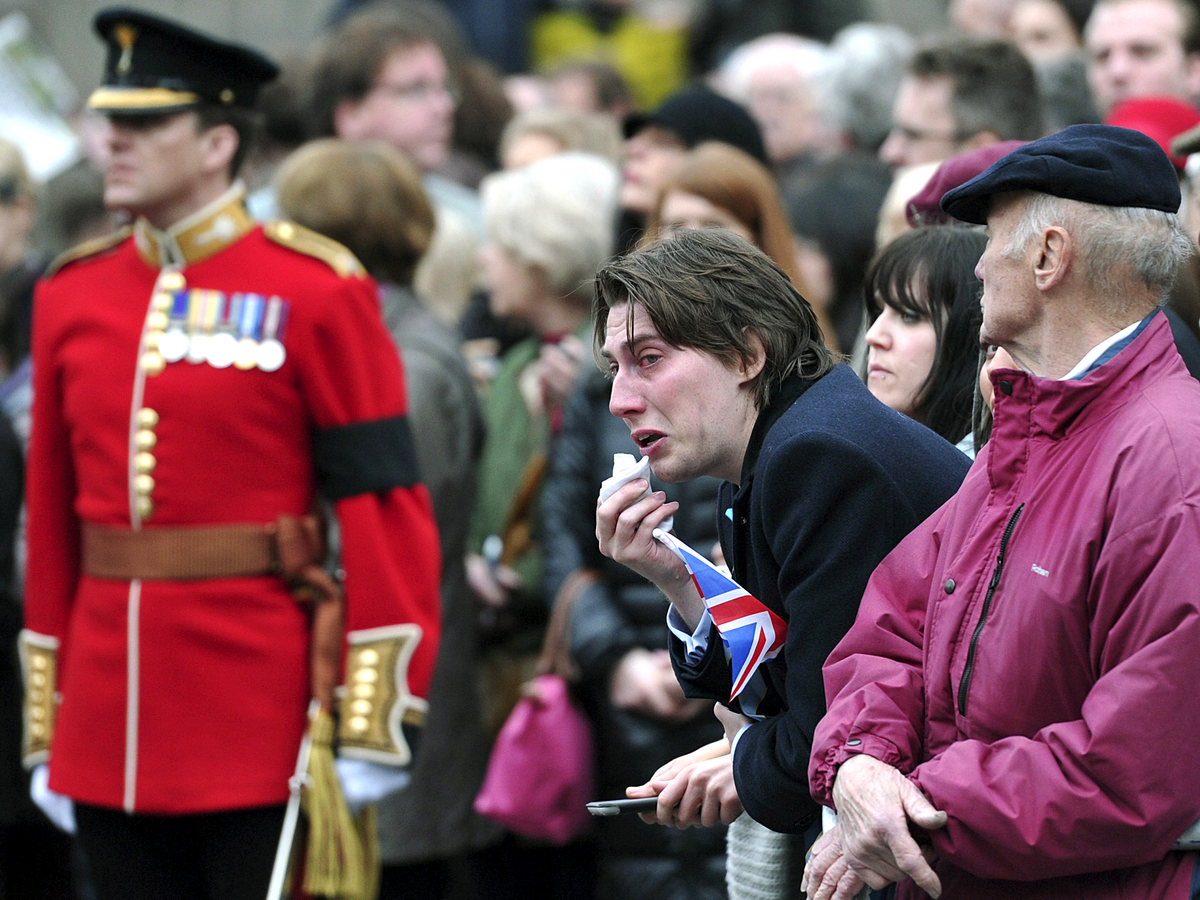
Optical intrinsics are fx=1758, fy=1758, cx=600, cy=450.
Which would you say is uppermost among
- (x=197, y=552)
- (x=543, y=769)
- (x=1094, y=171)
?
(x=1094, y=171)

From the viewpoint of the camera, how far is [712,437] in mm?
2707

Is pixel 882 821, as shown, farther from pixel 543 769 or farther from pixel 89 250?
pixel 89 250

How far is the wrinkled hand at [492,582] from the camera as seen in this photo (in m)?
5.14

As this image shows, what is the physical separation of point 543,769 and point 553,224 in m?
1.72

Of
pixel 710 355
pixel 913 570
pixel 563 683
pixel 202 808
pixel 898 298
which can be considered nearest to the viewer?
pixel 913 570

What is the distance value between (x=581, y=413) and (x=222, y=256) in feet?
3.81

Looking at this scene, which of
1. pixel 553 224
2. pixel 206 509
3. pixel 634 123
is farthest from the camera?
pixel 634 123

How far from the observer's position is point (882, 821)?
7.37 ft

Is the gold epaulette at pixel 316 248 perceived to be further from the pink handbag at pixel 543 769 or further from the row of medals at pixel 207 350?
the pink handbag at pixel 543 769

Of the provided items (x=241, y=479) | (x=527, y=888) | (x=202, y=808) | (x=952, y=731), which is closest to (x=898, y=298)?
(x=952, y=731)

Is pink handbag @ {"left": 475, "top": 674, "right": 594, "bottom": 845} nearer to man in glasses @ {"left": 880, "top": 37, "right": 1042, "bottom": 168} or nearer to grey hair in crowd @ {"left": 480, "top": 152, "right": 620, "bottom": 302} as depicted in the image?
grey hair in crowd @ {"left": 480, "top": 152, "right": 620, "bottom": 302}

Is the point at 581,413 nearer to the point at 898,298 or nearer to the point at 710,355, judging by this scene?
the point at 898,298

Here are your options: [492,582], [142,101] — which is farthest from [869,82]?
[142,101]

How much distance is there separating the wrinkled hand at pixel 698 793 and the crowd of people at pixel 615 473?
0.5 inches
